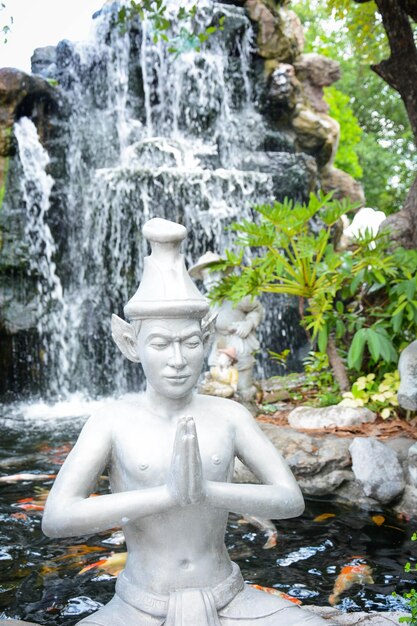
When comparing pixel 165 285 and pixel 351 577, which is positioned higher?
pixel 165 285

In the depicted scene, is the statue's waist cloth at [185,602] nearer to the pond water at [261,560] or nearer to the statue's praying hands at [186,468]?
the statue's praying hands at [186,468]

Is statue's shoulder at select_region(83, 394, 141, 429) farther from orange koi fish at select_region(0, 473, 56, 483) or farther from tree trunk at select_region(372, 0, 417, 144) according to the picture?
tree trunk at select_region(372, 0, 417, 144)

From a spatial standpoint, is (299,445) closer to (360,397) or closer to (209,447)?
(360,397)

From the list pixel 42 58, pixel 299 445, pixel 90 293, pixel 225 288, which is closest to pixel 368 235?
pixel 225 288

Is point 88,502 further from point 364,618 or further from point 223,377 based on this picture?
point 223,377

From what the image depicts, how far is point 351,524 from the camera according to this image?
5.01 metres

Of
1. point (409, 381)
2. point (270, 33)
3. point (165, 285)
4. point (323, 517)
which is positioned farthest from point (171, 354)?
point (270, 33)

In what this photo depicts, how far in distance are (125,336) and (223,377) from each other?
4.25 m

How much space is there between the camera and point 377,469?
5.21 metres

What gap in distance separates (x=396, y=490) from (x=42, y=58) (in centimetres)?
1305

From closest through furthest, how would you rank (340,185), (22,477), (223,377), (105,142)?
(22,477), (223,377), (105,142), (340,185)

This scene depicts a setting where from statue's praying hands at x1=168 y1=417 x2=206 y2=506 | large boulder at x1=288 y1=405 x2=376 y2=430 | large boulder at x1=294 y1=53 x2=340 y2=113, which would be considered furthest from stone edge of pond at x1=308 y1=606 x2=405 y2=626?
large boulder at x1=294 y1=53 x2=340 y2=113

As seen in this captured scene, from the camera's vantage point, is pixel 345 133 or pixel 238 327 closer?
pixel 238 327

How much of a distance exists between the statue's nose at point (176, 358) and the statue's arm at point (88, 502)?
0.37 metres
